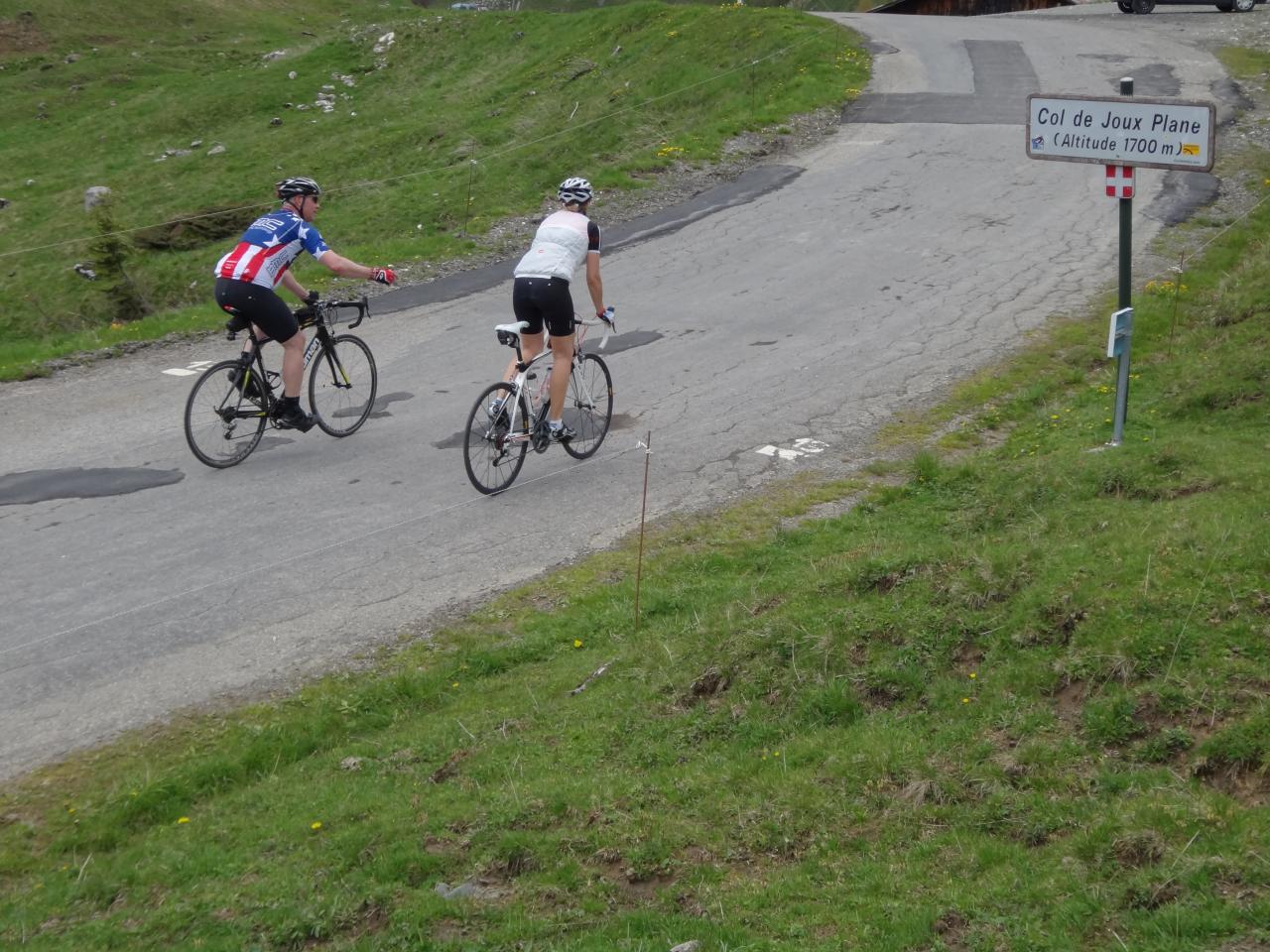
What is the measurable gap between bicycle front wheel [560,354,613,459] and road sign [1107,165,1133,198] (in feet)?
13.3

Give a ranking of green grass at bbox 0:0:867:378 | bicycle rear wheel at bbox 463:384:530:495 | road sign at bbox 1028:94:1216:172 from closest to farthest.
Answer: road sign at bbox 1028:94:1216:172 < bicycle rear wheel at bbox 463:384:530:495 < green grass at bbox 0:0:867:378

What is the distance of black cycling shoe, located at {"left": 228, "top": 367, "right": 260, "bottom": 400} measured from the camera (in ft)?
33.6

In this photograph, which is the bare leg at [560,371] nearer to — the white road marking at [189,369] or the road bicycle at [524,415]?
the road bicycle at [524,415]

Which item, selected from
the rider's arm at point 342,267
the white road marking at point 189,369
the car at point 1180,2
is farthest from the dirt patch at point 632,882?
the car at point 1180,2

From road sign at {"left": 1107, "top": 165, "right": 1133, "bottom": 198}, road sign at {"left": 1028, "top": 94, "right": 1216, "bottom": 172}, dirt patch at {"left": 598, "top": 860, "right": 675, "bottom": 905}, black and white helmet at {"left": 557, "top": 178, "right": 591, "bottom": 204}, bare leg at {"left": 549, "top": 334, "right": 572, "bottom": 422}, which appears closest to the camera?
dirt patch at {"left": 598, "top": 860, "right": 675, "bottom": 905}

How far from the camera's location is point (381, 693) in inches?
274

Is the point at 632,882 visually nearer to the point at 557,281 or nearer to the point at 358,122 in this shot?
the point at 557,281

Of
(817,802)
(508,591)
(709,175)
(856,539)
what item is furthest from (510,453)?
(709,175)

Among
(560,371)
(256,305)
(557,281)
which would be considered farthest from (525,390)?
(256,305)

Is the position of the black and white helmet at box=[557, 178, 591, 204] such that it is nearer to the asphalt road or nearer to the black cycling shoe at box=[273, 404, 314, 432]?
the asphalt road

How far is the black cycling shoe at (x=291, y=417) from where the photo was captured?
413 inches

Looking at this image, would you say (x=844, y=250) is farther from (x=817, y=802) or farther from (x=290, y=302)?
(x=817, y=802)

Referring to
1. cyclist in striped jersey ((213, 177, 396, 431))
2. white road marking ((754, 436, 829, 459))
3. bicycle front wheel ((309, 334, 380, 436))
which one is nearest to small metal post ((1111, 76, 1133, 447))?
white road marking ((754, 436, 829, 459))

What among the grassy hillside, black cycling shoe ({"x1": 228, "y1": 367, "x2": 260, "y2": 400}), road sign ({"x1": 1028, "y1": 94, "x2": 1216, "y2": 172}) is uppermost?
road sign ({"x1": 1028, "y1": 94, "x2": 1216, "y2": 172})
